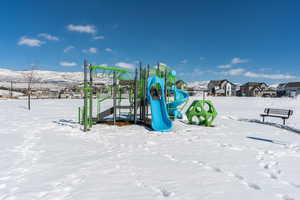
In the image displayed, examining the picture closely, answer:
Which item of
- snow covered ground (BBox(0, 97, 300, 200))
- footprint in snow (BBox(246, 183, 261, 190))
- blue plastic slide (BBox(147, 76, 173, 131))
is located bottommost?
footprint in snow (BBox(246, 183, 261, 190))

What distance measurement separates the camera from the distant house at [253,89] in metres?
53.8

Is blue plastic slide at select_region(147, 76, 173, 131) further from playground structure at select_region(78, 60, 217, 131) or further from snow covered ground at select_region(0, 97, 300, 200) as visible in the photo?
snow covered ground at select_region(0, 97, 300, 200)

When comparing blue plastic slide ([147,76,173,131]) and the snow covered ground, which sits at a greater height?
blue plastic slide ([147,76,173,131])

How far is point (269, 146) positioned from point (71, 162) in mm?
5421

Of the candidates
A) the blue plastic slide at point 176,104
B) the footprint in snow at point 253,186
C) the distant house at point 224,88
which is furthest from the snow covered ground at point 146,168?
the distant house at point 224,88

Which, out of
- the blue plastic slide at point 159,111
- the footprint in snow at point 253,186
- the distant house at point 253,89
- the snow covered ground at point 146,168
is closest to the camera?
the snow covered ground at point 146,168

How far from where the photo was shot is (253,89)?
54.0m

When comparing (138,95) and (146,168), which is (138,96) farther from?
(146,168)

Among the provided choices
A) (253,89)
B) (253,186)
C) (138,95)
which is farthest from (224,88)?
(253,186)

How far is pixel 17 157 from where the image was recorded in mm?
4008

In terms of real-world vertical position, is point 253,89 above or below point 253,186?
above

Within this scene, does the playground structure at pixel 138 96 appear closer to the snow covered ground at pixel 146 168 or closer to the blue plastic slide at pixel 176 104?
the blue plastic slide at pixel 176 104

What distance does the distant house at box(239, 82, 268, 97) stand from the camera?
177ft

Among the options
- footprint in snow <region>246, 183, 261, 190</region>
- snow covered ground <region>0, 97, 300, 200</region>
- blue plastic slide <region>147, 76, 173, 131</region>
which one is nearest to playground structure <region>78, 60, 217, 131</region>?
blue plastic slide <region>147, 76, 173, 131</region>
